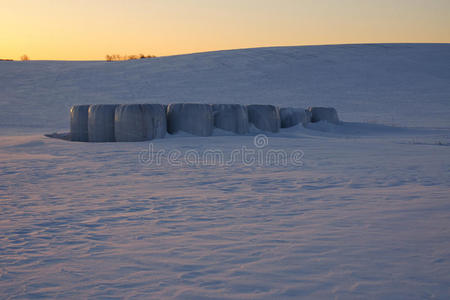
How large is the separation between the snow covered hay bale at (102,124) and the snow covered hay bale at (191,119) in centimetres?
119

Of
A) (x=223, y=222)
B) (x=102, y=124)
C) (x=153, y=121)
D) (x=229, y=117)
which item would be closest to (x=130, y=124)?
(x=153, y=121)

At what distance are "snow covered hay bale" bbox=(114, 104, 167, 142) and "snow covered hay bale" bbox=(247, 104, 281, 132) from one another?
7.95 ft

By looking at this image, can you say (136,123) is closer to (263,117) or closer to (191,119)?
(191,119)

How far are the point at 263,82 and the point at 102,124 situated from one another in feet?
55.2

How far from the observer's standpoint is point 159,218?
12.7 ft

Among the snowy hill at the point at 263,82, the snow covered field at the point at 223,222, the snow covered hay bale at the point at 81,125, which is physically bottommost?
the snow covered field at the point at 223,222

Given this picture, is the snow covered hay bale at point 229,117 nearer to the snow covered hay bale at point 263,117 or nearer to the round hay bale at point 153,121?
the snow covered hay bale at point 263,117

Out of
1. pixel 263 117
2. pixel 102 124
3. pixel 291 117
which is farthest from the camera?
pixel 291 117

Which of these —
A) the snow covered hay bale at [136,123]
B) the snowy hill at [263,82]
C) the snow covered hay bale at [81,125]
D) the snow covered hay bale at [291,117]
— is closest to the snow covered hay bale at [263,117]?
the snow covered hay bale at [291,117]

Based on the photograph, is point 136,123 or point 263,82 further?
point 263,82

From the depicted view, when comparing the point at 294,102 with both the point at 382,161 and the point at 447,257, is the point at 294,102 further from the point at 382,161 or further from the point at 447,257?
the point at 447,257

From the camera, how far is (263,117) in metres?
11.6

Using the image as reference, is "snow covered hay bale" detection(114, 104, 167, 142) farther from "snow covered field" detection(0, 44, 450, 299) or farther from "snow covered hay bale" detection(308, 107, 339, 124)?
"snow covered hay bale" detection(308, 107, 339, 124)

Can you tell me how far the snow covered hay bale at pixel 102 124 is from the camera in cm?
1027
